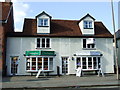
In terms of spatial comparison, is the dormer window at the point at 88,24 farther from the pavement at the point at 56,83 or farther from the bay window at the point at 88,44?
the pavement at the point at 56,83

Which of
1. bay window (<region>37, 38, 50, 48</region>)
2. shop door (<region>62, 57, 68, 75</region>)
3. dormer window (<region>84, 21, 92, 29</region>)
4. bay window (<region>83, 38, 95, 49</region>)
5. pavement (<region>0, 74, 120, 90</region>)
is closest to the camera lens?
pavement (<region>0, 74, 120, 90</region>)

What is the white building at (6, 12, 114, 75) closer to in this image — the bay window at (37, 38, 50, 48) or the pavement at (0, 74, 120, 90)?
the bay window at (37, 38, 50, 48)

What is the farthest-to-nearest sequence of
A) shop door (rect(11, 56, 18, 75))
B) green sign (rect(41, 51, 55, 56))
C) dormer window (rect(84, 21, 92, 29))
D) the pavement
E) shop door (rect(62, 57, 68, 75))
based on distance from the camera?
dormer window (rect(84, 21, 92, 29))
shop door (rect(62, 57, 68, 75))
shop door (rect(11, 56, 18, 75))
green sign (rect(41, 51, 55, 56))
the pavement

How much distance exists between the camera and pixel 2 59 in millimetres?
21797

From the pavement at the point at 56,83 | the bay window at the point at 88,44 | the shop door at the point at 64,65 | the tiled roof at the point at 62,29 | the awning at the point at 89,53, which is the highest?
the tiled roof at the point at 62,29

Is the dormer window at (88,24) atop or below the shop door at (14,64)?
atop

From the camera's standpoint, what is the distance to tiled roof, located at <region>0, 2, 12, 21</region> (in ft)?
76.7

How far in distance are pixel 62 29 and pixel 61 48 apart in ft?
10.1

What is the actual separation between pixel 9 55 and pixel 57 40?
6551 mm

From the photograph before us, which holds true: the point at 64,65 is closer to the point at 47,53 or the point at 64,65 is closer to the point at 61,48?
the point at 61,48

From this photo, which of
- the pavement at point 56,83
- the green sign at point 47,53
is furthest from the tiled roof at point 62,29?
the pavement at point 56,83

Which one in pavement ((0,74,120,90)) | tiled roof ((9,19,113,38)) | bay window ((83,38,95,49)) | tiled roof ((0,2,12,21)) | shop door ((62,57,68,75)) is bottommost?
pavement ((0,74,120,90))

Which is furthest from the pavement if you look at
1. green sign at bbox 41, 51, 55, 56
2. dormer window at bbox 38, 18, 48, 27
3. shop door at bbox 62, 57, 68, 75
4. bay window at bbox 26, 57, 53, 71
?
dormer window at bbox 38, 18, 48, 27

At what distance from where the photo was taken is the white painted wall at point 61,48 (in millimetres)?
23453
